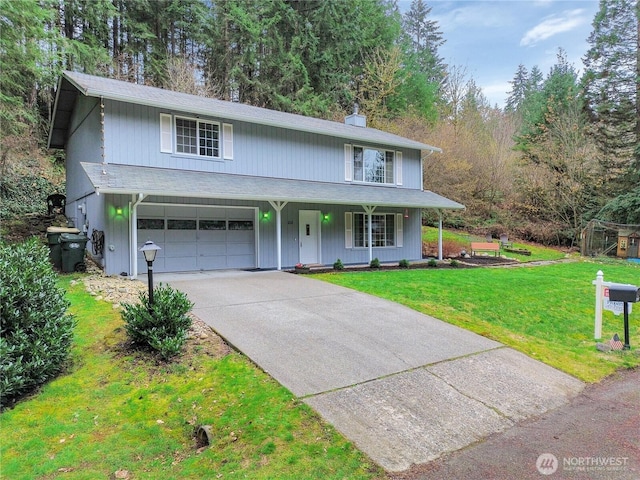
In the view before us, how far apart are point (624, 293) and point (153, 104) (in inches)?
440

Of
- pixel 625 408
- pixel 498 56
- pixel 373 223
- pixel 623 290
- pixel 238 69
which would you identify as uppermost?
pixel 238 69

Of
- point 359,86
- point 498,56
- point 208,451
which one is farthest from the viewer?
point 359,86

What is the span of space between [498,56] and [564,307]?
12849mm

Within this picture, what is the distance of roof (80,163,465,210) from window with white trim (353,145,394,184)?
1.61 feet

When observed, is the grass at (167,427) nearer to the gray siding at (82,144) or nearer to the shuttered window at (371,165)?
the gray siding at (82,144)

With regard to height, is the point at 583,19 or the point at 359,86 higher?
the point at 583,19

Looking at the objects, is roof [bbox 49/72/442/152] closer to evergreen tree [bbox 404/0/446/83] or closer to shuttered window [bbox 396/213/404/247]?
shuttered window [bbox 396/213/404/247]

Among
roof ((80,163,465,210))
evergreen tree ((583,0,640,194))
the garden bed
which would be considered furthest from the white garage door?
evergreen tree ((583,0,640,194))

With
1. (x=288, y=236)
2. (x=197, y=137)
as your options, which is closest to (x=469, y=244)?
(x=288, y=236)

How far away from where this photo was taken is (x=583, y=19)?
22.7 m

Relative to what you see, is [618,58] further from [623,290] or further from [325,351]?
[325,351]

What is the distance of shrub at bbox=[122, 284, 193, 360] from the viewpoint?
15.3ft

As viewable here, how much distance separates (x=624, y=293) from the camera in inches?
218

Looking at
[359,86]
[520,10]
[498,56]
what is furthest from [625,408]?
[359,86]
